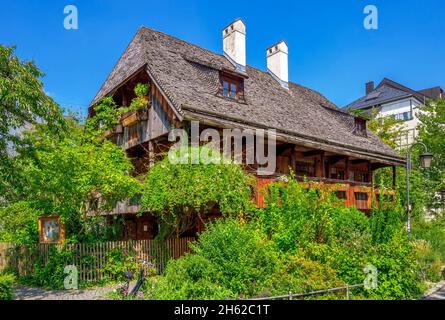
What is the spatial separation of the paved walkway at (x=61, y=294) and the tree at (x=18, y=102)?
149 inches

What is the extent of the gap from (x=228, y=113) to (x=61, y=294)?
895 cm

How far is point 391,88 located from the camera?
52.3 metres

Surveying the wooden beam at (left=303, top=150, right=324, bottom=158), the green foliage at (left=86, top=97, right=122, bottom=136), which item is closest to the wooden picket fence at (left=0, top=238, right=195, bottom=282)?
the green foliage at (left=86, top=97, right=122, bottom=136)

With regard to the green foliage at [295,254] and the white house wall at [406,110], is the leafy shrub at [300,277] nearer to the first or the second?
the green foliage at [295,254]

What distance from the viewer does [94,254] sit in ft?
44.9

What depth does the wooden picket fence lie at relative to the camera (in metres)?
13.4

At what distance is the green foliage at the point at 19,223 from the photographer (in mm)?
16250

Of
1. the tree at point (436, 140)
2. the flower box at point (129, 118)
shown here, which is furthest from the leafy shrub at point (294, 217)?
the tree at point (436, 140)

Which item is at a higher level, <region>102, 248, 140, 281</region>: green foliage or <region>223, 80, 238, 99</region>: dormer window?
<region>223, 80, 238, 99</region>: dormer window

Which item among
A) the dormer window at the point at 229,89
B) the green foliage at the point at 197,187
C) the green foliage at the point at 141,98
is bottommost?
the green foliage at the point at 197,187

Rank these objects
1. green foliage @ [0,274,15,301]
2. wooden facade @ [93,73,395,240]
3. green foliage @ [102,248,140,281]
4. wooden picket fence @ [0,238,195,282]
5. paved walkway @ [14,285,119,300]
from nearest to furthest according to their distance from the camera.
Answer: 1. green foliage @ [0,274,15,301]
2. paved walkway @ [14,285,119,300]
3. wooden picket fence @ [0,238,195,282]
4. green foliage @ [102,248,140,281]
5. wooden facade @ [93,73,395,240]

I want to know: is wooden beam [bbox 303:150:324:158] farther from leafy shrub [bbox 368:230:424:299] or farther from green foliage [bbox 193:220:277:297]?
green foliage [bbox 193:220:277:297]
